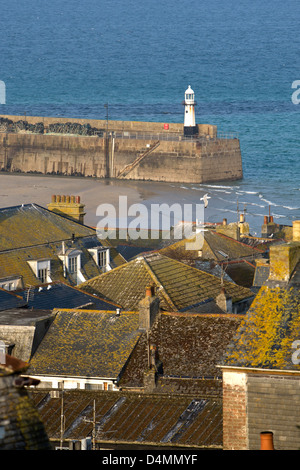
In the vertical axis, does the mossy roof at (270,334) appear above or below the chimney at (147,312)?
below

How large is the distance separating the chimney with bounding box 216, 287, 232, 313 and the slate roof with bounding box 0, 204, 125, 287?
8722 mm

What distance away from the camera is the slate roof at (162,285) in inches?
1490

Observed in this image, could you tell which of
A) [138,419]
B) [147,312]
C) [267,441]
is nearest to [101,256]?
[147,312]

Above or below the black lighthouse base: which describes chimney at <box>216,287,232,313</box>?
below

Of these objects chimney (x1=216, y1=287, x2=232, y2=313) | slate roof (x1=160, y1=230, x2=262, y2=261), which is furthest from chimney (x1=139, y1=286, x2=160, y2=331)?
slate roof (x1=160, y1=230, x2=262, y2=261)

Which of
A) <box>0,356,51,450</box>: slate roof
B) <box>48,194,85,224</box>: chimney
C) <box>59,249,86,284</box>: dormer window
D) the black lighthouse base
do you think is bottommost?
<box>0,356,51,450</box>: slate roof

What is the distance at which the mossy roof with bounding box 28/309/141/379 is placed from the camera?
29844 millimetres

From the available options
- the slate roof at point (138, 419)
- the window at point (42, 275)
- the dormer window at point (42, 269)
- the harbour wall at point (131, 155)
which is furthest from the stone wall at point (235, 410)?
the harbour wall at point (131, 155)

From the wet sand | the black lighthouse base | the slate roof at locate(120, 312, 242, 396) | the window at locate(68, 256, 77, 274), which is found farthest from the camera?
the black lighthouse base

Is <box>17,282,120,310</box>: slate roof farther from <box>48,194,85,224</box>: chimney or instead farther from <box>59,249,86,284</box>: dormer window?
<box>48,194,85,224</box>: chimney

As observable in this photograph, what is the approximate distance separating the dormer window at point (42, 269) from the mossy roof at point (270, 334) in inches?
1006

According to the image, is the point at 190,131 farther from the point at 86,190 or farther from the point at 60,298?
the point at 60,298

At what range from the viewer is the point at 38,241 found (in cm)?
4794

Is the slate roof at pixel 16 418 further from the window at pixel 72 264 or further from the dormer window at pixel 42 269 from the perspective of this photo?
the window at pixel 72 264
